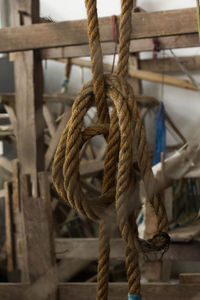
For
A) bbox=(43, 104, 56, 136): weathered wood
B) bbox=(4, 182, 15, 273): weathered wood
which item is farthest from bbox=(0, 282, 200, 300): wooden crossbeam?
bbox=(43, 104, 56, 136): weathered wood

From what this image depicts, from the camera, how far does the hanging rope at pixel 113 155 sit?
81 centimetres

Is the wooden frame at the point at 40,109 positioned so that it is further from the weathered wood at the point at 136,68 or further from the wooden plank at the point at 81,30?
the weathered wood at the point at 136,68

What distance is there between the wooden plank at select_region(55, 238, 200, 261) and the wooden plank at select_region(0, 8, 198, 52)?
3.99 feet

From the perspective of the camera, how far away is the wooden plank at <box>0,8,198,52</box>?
5.64ft

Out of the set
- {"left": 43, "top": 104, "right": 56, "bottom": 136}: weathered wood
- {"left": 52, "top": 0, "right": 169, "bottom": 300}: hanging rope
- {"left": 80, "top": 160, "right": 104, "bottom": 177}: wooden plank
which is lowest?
{"left": 80, "top": 160, "right": 104, "bottom": 177}: wooden plank

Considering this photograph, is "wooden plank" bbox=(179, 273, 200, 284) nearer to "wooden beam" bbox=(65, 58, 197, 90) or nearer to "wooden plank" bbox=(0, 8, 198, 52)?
"wooden plank" bbox=(0, 8, 198, 52)

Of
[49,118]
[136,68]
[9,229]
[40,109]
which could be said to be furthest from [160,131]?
[40,109]

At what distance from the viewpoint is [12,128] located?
2.36 m

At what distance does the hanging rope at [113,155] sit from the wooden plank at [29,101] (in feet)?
3.98

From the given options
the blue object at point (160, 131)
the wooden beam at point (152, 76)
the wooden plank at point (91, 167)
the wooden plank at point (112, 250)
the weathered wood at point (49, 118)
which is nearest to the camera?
the wooden plank at point (112, 250)

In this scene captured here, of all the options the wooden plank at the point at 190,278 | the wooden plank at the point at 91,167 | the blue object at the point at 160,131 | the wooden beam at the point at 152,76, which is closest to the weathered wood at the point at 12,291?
the wooden plank at the point at 190,278

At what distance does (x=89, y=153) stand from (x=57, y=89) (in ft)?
3.83

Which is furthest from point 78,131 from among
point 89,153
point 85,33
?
point 89,153

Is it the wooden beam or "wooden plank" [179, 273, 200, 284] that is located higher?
the wooden beam
